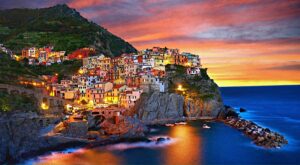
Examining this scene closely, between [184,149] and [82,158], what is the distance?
46.6 ft

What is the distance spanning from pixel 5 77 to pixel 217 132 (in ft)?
126

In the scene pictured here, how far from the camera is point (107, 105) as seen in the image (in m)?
65.6

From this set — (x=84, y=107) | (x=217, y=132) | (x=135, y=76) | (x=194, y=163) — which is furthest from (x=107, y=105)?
(x=194, y=163)

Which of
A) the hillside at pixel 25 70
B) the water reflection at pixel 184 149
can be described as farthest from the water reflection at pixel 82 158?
the hillside at pixel 25 70

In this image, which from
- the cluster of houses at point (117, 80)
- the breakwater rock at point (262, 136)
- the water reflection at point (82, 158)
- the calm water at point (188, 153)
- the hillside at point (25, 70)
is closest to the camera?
the water reflection at point (82, 158)

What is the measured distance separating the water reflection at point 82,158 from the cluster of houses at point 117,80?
23485 millimetres

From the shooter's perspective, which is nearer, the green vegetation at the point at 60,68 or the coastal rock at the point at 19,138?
the coastal rock at the point at 19,138

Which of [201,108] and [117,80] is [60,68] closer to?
[117,80]

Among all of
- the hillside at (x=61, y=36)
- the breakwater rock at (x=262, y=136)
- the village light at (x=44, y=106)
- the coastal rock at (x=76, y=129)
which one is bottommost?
the breakwater rock at (x=262, y=136)

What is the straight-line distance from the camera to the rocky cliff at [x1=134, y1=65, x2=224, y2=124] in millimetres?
66500

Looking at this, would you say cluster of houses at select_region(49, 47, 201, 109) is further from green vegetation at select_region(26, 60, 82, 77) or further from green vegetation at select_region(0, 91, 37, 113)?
green vegetation at select_region(0, 91, 37, 113)

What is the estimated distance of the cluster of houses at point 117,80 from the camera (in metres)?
68.6

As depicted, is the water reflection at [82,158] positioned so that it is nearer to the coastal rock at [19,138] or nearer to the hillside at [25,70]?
the coastal rock at [19,138]

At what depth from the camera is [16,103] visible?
50.3 metres
